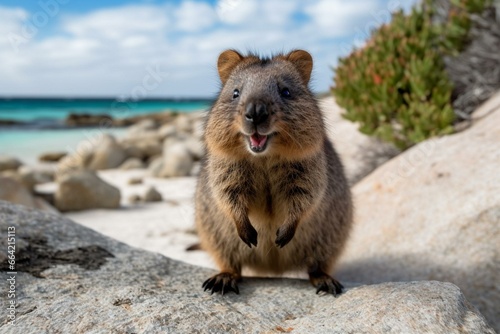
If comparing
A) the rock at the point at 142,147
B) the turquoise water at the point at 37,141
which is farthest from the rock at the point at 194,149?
the turquoise water at the point at 37,141

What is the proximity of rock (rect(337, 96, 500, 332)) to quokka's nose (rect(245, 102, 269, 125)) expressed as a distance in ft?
8.82

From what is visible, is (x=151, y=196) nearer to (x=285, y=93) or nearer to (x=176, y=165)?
(x=176, y=165)

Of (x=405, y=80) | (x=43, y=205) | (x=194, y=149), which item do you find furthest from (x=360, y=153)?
(x=194, y=149)

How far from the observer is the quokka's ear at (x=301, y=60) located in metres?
4.27

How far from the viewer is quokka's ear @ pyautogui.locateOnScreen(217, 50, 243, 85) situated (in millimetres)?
4328

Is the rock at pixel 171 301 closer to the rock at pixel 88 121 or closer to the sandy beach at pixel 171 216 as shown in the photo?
the sandy beach at pixel 171 216

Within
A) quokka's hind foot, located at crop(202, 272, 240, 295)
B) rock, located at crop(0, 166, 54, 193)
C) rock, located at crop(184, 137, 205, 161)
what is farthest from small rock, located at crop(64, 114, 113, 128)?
quokka's hind foot, located at crop(202, 272, 240, 295)

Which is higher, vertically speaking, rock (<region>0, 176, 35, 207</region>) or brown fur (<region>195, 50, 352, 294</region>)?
brown fur (<region>195, 50, 352, 294</region>)

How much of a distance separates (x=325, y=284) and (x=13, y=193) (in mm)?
7319

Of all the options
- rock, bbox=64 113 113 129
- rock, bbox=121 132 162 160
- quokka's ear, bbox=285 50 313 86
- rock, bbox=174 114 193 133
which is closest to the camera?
quokka's ear, bbox=285 50 313 86

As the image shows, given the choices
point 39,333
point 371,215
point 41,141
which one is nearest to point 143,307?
point 39,333

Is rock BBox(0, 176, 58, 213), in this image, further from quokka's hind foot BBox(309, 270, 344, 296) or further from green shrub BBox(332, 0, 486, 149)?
quokka's hind foot BBox(309, 270, 344, 296)

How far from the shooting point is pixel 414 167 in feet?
21.8

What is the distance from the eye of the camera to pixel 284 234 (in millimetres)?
3760
